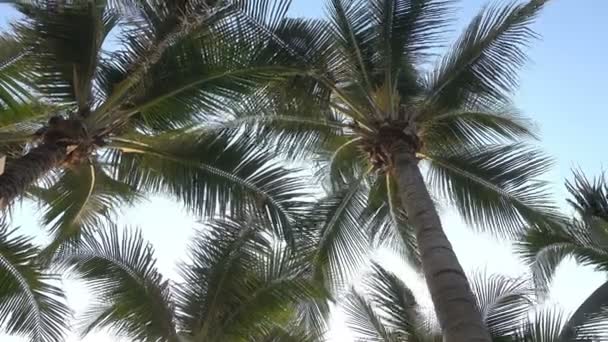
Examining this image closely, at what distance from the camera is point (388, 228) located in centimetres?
1168

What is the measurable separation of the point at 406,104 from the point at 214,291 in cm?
384

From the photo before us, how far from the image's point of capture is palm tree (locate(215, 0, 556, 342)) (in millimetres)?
9578

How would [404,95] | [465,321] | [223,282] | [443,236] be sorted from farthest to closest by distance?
[404,95]
[223,282]
[443,236]
[465,321]

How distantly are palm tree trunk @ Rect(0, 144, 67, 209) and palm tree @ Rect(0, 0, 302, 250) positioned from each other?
1.7 inches

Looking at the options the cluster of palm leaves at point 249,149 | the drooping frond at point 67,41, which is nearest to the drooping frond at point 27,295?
the cluster of palm leaves at point 249,149

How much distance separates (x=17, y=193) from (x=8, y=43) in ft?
10.7

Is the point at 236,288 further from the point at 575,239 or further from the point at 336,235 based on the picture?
the point at 575,239

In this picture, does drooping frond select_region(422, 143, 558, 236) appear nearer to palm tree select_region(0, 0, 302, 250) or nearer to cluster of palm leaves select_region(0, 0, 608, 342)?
cluster of palm leaves select_region(0, 0, 608, 342)

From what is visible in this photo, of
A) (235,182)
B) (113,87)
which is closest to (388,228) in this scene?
(235,182)

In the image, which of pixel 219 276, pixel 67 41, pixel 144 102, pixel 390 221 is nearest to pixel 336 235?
pixel 390 221

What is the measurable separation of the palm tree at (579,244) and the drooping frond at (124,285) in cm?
504

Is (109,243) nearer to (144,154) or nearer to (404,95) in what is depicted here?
(144,154)

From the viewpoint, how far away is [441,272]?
670 centimetres

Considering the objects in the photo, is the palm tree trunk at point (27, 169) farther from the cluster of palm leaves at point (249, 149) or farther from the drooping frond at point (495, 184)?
the drooping frond at point (495, 184)
